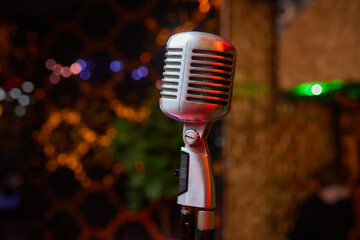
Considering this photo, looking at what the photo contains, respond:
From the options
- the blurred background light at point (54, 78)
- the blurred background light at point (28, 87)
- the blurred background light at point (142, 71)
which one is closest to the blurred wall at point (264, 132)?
the blurred background light at point (142, 71)

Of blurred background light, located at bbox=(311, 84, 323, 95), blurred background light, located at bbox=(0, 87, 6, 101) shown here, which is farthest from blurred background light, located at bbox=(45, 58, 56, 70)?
blurred background light, located at bbox=(311, 84, 323, 95)

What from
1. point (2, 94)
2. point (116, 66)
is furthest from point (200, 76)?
point (2, 94)

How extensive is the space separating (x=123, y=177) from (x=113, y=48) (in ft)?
3.68

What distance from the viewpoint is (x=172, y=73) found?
0.75 m

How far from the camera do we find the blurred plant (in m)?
2.29

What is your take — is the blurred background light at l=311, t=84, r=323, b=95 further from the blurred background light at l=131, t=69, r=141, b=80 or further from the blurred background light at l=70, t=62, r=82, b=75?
the blurred background light at l=70, t=62, r=82, b=75

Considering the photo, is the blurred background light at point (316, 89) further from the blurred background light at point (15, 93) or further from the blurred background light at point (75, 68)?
the blurred background light at point (15, 93)

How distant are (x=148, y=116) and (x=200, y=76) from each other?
6.31ft

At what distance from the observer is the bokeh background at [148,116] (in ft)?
7.63

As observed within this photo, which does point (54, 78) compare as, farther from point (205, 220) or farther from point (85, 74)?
point (205, 220)

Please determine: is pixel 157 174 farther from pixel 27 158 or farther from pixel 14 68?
pixel 14 68

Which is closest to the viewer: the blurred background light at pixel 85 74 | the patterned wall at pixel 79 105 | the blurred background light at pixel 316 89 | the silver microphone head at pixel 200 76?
the silver microphone head at pixel 200 76

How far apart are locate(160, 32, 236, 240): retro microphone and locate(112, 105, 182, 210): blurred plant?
1512mm

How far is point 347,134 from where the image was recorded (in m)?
2.68
